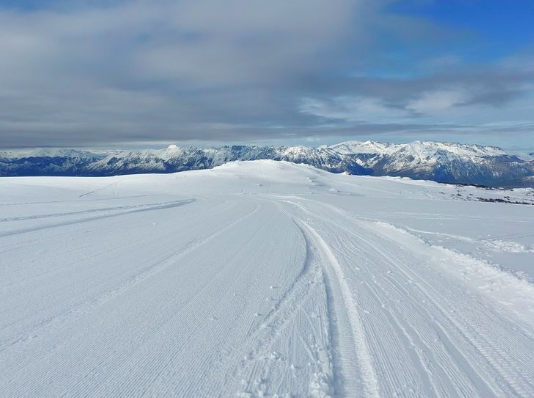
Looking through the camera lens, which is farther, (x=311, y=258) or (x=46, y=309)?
(x=311, y=258)

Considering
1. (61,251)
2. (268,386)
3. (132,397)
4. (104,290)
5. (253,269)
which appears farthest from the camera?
(61,251)

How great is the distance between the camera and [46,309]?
6375 mm

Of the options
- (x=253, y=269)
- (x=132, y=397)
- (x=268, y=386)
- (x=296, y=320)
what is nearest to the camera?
(x=132, y=397)

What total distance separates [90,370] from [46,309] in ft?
7.78

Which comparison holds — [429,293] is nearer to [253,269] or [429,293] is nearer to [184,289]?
[253,269]

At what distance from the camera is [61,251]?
11.0m

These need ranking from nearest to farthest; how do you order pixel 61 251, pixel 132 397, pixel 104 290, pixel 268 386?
pixel 132 397, pixel 268 386, pixel 104 290, pixel 61 251

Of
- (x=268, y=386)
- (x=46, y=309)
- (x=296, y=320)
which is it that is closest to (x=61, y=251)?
(x=46, y=309)

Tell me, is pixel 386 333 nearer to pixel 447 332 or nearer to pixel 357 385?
pixel 447 332

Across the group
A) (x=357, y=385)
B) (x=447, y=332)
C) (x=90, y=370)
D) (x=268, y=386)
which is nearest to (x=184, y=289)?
(x=90, y=370)

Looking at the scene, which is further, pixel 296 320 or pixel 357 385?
pixel 296 320

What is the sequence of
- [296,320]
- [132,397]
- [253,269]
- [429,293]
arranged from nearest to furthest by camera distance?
1. [132,397]
2. [296,320]
3. [429,293]
4. [253,269]

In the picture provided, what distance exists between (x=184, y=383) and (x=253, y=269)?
537cm

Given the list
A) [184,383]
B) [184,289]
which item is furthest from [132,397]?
[184,289]
